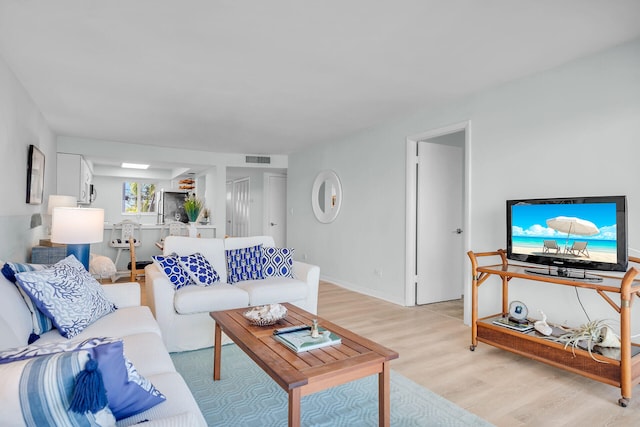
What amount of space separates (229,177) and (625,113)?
27.0ft

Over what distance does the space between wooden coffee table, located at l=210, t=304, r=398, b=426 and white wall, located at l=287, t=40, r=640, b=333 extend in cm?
203

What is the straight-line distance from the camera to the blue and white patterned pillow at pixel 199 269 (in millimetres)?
3240

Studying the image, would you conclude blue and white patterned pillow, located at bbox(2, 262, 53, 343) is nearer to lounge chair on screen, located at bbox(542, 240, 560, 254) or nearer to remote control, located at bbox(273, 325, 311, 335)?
remote control, located at bbox(273, 325, 311, 335)

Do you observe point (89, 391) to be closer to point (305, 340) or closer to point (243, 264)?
point (305, 340)

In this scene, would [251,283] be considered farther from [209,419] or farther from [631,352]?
[631,352]

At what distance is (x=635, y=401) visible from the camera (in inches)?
87.1

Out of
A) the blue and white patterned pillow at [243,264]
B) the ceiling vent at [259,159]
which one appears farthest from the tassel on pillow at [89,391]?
the ceiling vent at [259,159]

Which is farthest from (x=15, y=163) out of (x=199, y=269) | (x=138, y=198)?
(x=138, y=198)

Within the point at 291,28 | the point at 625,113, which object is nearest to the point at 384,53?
the point at 291,28

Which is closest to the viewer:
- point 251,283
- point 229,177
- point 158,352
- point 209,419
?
point 158,352

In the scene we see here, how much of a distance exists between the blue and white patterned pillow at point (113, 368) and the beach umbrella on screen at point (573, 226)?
9.36ft

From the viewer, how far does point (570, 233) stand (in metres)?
2.69

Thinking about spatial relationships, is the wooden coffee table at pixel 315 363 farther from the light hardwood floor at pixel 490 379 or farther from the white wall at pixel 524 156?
the white wall at pixel 524 156

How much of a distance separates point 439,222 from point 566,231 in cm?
203
